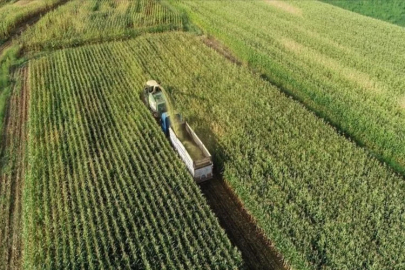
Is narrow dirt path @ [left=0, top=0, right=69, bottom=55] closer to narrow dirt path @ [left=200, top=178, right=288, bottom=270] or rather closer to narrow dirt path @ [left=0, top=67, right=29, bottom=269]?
narrow dirt path @ [left=0, top=67, right=29, bottom=269]

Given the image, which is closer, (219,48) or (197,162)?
(197,162)

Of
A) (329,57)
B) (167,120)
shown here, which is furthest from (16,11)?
(329,57)

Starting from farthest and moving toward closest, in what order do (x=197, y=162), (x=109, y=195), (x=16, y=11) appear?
(x=16, y=11) < (x=197, y=162) < (x=109, y=195)

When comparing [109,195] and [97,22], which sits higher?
→ [97,22]

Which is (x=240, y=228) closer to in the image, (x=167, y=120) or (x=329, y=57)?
(x=167, y=120)

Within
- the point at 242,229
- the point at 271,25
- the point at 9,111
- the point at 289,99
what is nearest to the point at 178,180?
the point at 242,229

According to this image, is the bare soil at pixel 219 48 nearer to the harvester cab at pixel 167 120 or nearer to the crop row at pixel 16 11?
the harvester cab at pixel 167 120
